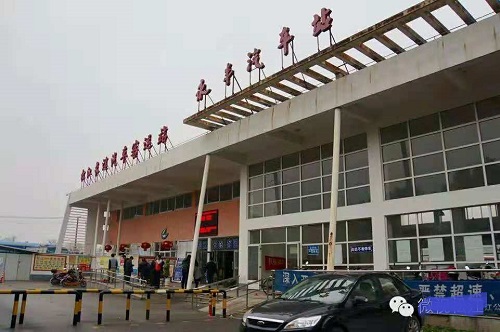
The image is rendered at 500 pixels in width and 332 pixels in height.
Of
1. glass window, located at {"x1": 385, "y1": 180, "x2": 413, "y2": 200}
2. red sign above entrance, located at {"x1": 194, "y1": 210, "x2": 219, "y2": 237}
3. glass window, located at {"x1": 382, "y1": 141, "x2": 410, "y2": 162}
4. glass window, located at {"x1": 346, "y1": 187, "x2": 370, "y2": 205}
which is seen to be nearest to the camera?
glass window, located at {"x1": 385, "y1": 180, "x2": 413, "y2": 200}

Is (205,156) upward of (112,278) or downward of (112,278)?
upward

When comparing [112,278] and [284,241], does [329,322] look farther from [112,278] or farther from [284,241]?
[112,278]

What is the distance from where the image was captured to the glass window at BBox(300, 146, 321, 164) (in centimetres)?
1981

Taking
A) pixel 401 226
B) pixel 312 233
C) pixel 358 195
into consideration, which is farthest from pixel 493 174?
pixel 312 233

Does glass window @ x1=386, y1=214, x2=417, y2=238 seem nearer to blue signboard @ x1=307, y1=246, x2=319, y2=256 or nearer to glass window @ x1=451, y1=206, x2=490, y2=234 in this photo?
glass window @ x1=451, y1=206, x2=490, y2=234

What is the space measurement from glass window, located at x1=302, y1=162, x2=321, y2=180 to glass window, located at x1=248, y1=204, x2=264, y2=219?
3110mm

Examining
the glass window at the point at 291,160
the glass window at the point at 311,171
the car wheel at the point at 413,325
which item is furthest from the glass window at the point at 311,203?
the car wheel at the point at 413,325

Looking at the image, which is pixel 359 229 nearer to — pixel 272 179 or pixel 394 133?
pixel 394 133

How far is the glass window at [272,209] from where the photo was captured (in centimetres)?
2100

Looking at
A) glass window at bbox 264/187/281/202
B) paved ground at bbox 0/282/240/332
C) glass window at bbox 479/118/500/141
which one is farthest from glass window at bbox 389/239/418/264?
paved ground at bbox 0/282/240/332

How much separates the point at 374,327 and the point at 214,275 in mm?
18089

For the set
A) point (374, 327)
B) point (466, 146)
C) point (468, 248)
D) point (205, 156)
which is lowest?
point (374, 327)

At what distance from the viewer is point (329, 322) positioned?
631cm

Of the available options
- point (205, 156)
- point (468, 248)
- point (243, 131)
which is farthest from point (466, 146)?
point (205, 156)
